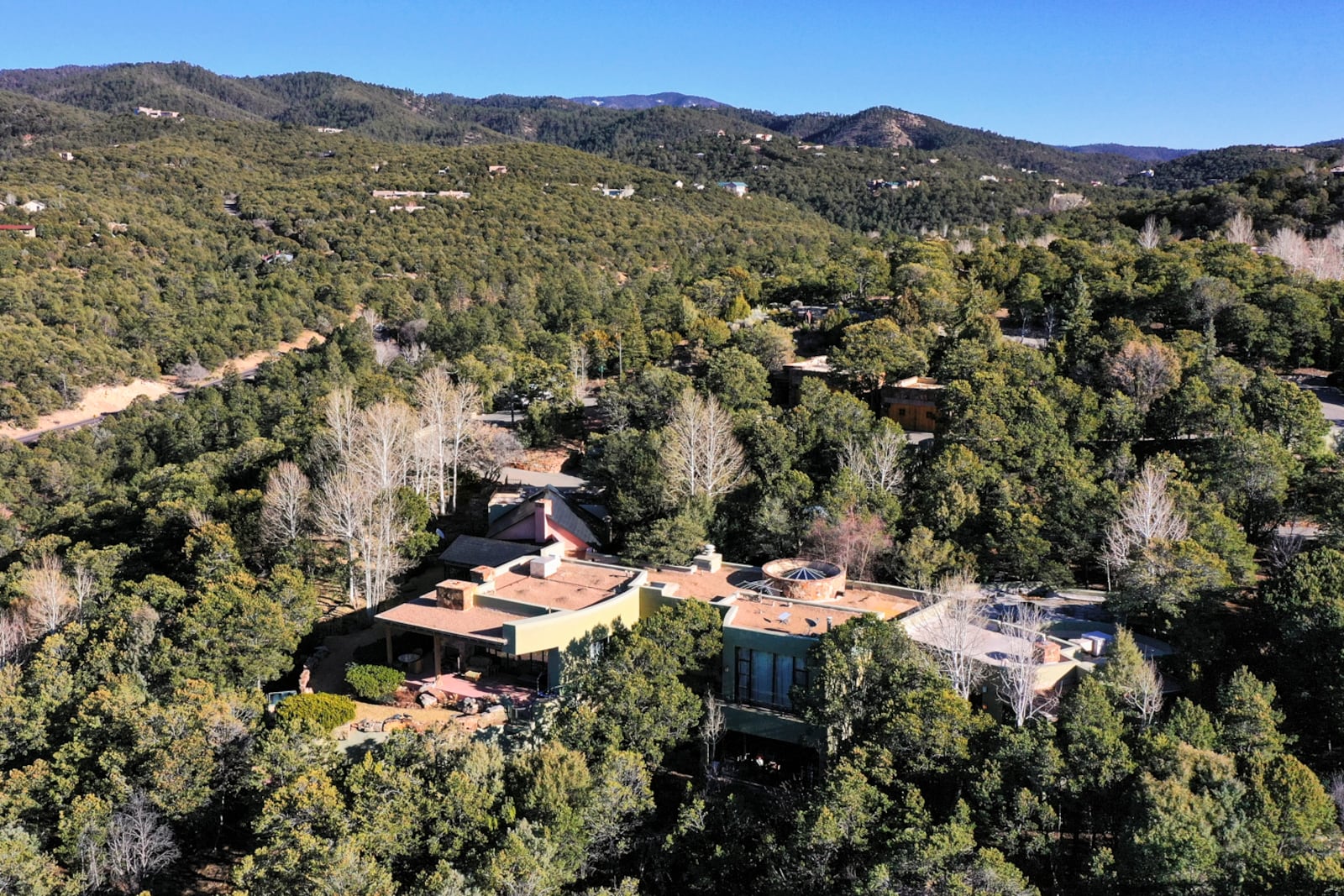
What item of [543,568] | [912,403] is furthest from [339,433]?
[912,403]

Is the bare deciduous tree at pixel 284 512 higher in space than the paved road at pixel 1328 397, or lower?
lower

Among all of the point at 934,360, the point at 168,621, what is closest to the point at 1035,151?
the point at 934,360

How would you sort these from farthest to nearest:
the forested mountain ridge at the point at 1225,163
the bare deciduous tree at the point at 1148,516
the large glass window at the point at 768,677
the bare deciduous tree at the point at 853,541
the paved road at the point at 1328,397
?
1. the forested mountain ridge at the point at 1225,163
2. the paved road at the point at 1328,397
3. the bare deciduous tree at the point at 853,541
4. the bare deciduous tree at the point at 1148,516
5. the large glass window at the point at 768,677

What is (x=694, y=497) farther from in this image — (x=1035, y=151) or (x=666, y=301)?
(x=1035, y=151)

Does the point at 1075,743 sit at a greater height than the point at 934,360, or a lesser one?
lesser

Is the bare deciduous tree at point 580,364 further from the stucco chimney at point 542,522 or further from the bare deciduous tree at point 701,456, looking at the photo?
the stucco chimney at point 542,522

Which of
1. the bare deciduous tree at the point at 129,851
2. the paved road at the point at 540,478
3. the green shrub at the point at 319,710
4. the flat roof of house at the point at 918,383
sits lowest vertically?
the bare deciduous tree at the point at 129,851

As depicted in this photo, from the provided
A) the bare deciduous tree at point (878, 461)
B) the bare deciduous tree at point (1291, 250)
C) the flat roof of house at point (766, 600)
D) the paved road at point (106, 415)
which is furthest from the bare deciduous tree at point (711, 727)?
the paved road at point (106, 415)

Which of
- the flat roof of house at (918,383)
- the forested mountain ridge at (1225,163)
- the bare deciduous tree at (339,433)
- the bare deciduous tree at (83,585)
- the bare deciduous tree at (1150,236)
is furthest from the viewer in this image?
the forested mountain ridge at (1225,163)
